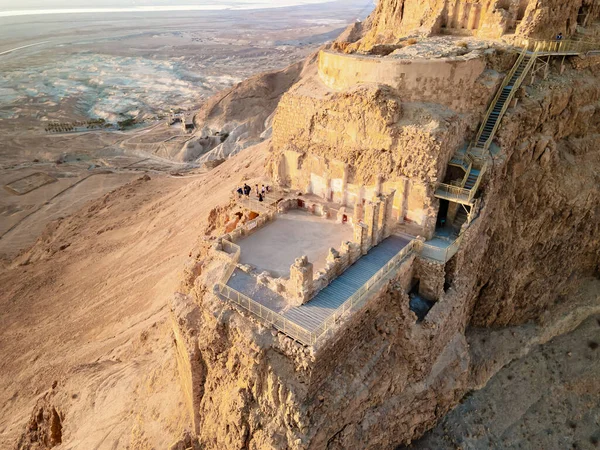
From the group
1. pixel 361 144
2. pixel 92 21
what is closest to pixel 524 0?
pixel 361 144

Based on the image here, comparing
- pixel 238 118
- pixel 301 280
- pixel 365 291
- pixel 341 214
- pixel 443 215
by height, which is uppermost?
pixel 301 280

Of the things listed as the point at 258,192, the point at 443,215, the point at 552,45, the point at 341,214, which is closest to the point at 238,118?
the point at 258,192

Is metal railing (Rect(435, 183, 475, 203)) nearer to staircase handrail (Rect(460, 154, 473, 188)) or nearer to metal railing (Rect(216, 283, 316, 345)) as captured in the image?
staircase handrail (Rect(460, 154, 473, 188))

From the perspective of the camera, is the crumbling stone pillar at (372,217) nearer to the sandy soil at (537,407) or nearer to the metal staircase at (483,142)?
the metal staircase at (483,142)

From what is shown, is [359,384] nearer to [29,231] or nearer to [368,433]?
[368,433]

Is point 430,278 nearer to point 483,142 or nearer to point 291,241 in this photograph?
point 291,241

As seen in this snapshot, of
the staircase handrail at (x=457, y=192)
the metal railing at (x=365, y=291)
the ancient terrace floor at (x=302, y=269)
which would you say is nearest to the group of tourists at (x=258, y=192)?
the ancient terrace floor at (x=302, y=269)
